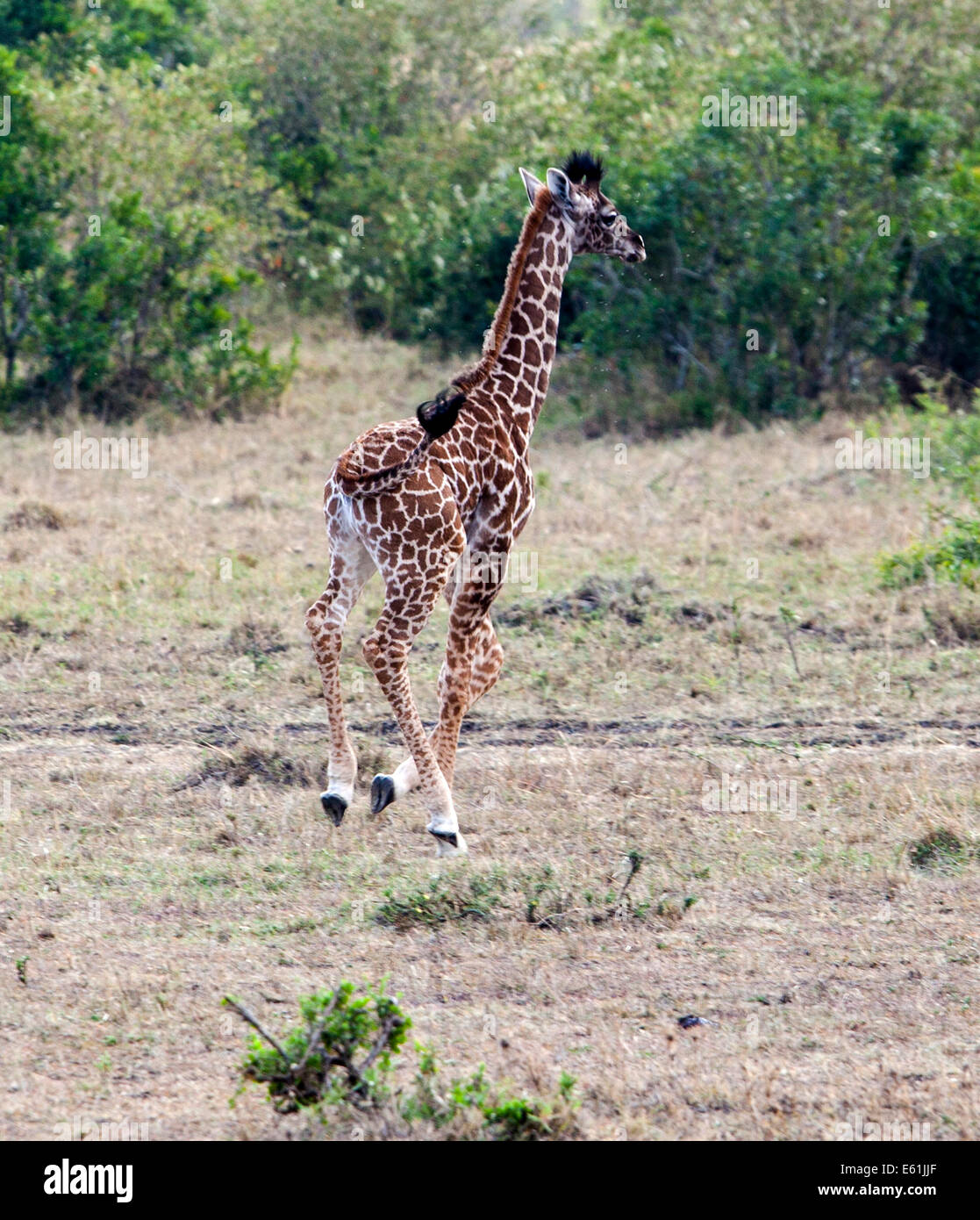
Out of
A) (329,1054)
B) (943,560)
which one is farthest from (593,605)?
(329,1054)

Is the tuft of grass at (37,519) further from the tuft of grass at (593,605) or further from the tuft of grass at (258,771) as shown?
the tuft of grass at (258,771)

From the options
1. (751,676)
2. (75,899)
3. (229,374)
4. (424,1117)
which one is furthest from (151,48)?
(424,1117)

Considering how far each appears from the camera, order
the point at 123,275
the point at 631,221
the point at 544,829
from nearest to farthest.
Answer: the point at 544,829 < the point at 123,275 < the point at 631,221

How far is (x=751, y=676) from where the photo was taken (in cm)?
927

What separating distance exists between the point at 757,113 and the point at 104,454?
703cm

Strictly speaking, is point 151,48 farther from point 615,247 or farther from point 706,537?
point 615,247

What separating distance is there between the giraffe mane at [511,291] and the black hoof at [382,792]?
1.75 metres

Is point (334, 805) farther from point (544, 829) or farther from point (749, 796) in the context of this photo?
point (749, 796)

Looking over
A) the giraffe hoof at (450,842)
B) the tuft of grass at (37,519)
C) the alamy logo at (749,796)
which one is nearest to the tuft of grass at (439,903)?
the giraffe hoof at (450,842)

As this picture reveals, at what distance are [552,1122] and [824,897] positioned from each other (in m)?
2.26
